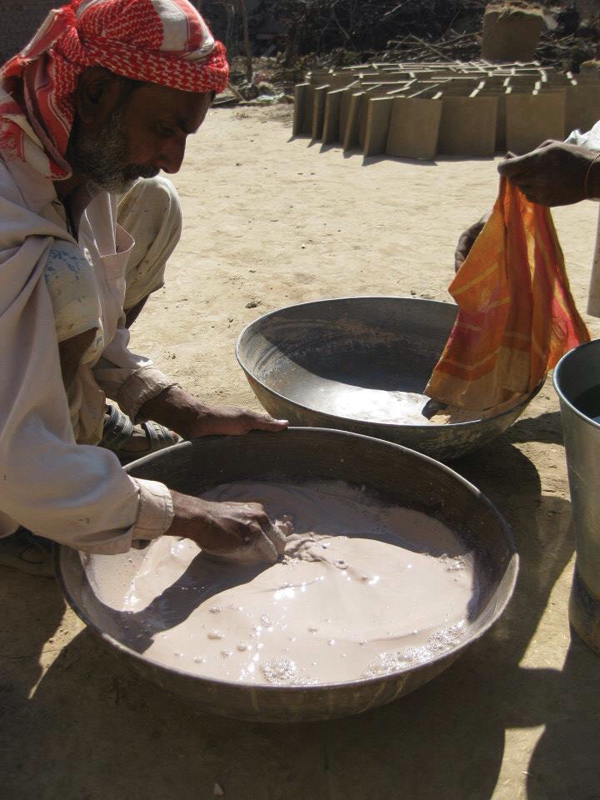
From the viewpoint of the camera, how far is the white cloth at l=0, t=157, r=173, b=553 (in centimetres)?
166

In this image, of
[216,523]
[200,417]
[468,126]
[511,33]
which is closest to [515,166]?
[200,417]

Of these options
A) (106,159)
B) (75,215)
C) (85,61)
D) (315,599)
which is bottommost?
(315,599)

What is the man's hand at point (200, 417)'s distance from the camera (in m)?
2.33

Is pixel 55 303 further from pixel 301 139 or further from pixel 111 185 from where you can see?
pixel 301 139

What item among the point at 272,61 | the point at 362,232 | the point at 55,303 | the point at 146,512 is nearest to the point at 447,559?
the point at 146,512

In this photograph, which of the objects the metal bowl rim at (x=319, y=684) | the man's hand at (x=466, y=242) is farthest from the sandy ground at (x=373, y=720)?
the man's hand at (x=466, y=242)

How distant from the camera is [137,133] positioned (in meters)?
1.85

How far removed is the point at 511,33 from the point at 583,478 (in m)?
10.2

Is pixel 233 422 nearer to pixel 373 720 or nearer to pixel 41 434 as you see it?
pixel 41 434

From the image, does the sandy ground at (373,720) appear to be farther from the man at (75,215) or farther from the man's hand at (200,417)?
the man's hand at (200,417)

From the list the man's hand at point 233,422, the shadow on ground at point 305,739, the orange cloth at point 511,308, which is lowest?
the shadow on ground at point 305,739

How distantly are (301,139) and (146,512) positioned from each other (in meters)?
6.93

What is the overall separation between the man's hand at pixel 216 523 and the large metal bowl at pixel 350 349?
105 cm

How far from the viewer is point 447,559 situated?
215 centimetres
